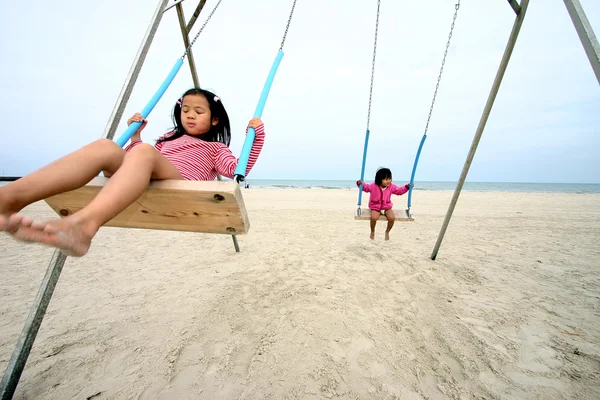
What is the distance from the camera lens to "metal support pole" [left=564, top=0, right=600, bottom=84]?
50.7 inches

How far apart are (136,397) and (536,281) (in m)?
3.66

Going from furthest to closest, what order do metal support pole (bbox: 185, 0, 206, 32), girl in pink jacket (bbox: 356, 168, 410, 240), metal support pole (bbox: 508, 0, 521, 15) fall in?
girl in pink jacket (bbox: 356, 168, 410, 240) → metal support pole (bbox: 185, 0, 206, 32) → metal support pole (bbox: 508, 0, 521, 15)

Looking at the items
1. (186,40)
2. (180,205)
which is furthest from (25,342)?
(186,40)

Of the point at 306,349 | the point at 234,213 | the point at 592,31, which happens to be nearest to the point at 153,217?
the point at 234,213

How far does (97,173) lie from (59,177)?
176mm

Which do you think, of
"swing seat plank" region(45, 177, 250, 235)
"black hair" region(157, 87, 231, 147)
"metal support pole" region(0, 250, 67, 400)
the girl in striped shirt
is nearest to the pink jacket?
"black hair" region(157, 87, 231, 147)

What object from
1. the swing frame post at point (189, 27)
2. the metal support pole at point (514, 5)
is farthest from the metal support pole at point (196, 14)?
the metal support pole at point (514, 5)

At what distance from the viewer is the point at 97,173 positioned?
137 cm

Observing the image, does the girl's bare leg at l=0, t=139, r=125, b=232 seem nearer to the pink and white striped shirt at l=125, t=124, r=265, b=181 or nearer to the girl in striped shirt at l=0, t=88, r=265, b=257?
the girl in striped shirt at l=0, t=88, r=265, b=257

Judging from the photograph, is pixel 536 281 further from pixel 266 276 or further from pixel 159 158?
pixel 159 158

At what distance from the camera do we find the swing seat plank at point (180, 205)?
130 centimetres

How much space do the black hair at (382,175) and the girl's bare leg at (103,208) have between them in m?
3.85

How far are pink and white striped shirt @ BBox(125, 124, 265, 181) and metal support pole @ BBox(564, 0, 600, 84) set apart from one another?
1.90 m

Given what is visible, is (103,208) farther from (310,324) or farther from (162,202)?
(310,324)
